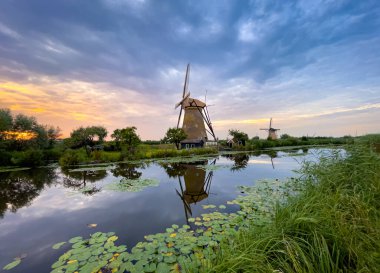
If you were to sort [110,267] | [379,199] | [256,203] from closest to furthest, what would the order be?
[110,267], [379,199], [256,203]

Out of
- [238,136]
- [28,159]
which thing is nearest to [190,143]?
[238,136]

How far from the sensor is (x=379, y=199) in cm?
386

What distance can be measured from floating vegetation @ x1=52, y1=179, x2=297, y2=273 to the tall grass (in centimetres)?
37

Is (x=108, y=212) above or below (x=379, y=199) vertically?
below

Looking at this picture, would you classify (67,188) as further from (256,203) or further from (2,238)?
(256,203)

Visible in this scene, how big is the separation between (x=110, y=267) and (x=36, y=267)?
5.66 feet

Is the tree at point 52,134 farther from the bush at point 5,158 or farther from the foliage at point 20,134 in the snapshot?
the bush at point 5,158

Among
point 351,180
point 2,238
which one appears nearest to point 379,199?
point 351,180

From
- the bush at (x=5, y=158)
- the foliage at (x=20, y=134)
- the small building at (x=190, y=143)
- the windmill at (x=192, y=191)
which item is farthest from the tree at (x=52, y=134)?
the windmill at (x=192, y=191)

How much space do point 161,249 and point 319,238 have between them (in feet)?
9.24

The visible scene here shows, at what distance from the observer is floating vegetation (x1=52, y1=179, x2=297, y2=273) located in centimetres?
342

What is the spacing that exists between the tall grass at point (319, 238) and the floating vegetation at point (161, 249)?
37 centimetres

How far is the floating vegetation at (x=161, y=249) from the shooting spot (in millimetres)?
3422

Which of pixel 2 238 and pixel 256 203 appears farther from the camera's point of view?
pixel 256 203
